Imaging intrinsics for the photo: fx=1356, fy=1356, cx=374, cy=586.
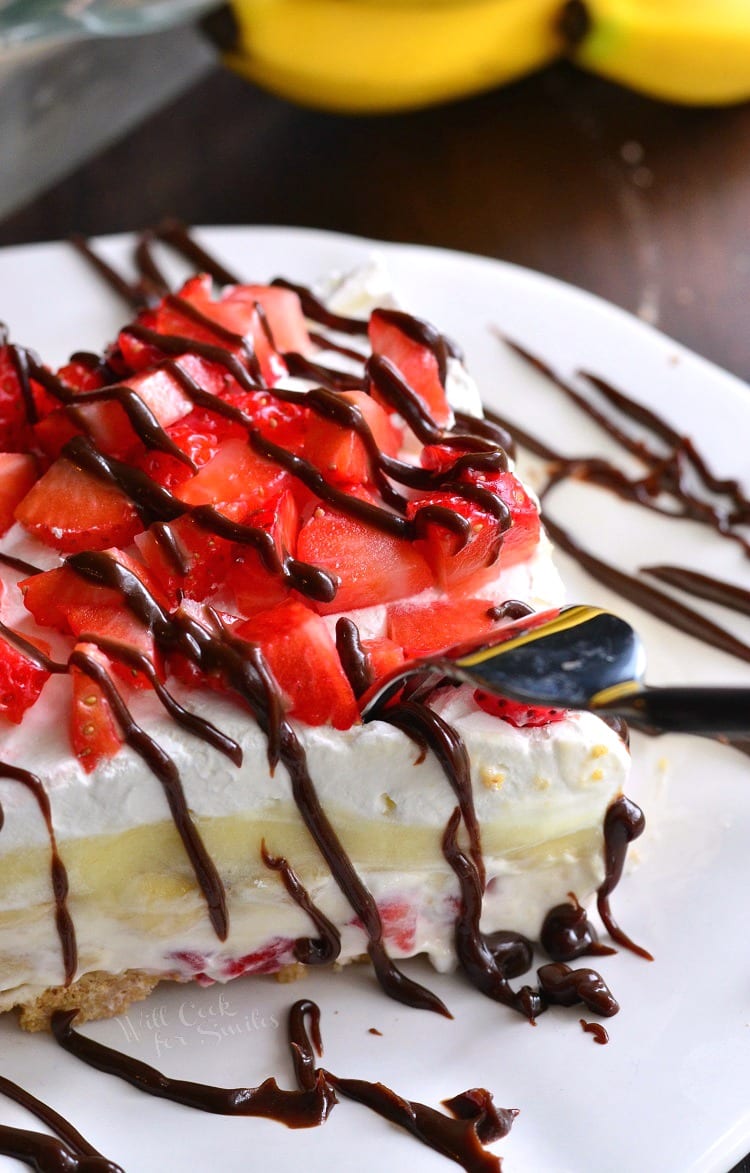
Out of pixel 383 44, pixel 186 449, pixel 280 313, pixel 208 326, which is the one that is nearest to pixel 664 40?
pixel 383 44

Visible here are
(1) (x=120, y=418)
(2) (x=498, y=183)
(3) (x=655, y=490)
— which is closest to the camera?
(1) (x=120, y=418)

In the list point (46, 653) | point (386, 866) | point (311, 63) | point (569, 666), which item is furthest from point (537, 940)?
point (311, 63)

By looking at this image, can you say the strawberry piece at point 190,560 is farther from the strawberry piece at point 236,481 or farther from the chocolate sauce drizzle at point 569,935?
the chocolate sauce drizzle at point 569,935

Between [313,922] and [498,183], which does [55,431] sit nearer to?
[313,922]

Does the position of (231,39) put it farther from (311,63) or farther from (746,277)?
(746,277)

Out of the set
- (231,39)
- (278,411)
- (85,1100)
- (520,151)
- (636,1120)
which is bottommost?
(636,1120)
